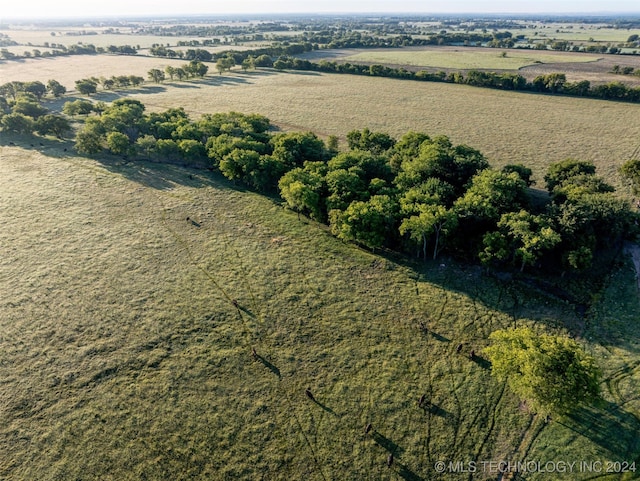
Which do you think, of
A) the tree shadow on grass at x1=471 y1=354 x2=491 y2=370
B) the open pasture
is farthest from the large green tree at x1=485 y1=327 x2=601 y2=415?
the open pasture

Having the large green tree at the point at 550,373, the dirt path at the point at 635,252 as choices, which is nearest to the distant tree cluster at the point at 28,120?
the large green tree at the point at 550,373

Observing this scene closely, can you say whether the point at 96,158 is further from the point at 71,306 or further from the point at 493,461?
the point at 493,461

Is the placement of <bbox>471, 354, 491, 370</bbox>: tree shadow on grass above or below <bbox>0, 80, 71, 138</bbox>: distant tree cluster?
below

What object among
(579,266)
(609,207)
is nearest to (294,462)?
(579,266)

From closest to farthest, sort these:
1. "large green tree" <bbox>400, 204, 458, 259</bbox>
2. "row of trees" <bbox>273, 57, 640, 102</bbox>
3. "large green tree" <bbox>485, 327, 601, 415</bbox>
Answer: "large green tree" <bbox>485, 327, 601, 415</bbox>
"large green tree" <bbox>400, 204, 458, 259</bbox>
"row of trees" <bbox>273, 57, 640, 102</bbox>

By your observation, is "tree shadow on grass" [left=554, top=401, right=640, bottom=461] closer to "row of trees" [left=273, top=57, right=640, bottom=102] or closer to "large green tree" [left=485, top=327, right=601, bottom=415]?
"large green tree" [left=485, top=327, right=601, bottom=415]

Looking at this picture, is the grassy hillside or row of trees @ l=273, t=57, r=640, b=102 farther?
row of trees @ l=273, t=57, r=640, b=102
